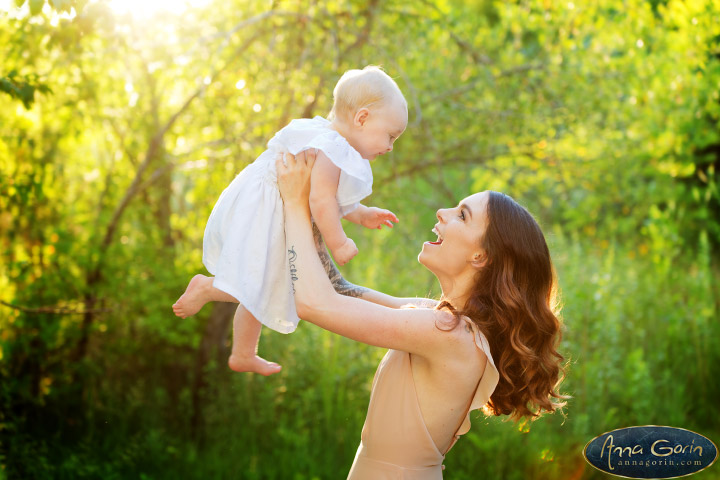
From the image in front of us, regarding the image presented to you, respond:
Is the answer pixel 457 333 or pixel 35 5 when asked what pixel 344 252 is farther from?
pixel 35 5

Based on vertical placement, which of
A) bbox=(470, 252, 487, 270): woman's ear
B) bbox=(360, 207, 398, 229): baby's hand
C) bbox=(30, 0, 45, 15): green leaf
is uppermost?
bbox=(30, 0, 45, 15): green leaf

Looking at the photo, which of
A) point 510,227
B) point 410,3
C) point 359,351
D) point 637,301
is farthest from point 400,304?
point 637,301

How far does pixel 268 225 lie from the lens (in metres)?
1.84

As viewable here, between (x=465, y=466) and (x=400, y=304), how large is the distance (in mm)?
2092

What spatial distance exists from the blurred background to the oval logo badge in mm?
1532

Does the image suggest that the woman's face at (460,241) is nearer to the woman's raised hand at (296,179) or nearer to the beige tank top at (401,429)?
the beige tank top at (401,429)

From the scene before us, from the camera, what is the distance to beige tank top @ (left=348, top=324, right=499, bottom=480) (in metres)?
1.89

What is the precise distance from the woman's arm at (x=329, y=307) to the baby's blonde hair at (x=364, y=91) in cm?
23

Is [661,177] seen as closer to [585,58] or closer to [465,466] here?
[585,58]

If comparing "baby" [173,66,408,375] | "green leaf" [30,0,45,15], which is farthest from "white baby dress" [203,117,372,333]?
"green leaf" [30,0,45,15]

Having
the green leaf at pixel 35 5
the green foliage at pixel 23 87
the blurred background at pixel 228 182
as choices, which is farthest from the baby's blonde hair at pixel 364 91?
the blurred background at pixel 228 182

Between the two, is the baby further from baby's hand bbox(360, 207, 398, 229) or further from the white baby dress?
baby's hand bbox(360, 207, 398, 229)

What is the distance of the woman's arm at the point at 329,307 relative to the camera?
1.73 m

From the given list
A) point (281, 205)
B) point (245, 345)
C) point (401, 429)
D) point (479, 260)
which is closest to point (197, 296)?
point (245, 345)
